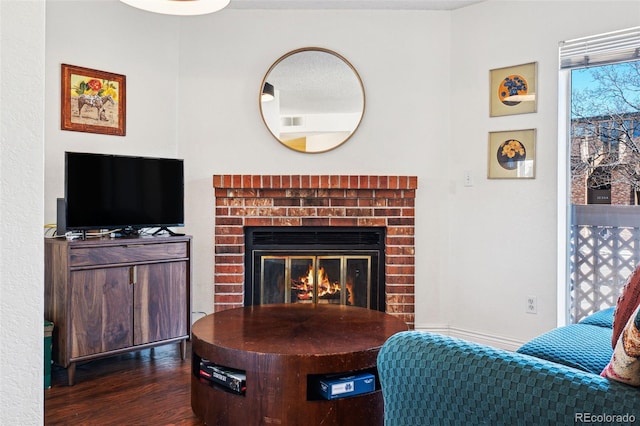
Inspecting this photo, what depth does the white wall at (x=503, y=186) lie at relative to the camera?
3195 mm

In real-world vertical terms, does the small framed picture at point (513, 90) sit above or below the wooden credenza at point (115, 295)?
above

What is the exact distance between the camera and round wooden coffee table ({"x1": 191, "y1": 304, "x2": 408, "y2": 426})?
1917 millimetres

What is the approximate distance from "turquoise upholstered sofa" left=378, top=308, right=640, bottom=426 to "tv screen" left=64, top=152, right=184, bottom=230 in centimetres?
216

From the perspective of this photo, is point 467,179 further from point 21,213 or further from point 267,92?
point 21,213

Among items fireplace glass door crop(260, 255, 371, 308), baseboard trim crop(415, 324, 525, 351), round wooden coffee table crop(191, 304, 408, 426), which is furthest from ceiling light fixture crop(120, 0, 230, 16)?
baseboard trim crop(415, 324, 525, 351)

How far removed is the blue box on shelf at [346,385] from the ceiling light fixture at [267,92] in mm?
2173

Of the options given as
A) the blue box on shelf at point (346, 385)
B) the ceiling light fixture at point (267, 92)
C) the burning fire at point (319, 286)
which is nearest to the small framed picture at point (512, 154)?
the burning fire at point (319, 286)

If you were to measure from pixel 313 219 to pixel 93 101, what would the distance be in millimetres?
1595

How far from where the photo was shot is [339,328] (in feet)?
7.58

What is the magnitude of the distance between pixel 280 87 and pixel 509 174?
162cm

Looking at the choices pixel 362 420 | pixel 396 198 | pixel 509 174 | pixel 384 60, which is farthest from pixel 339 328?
pixel 384 60

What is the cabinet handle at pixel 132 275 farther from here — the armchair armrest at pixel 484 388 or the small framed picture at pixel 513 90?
the small framed picture at pixel 513 90

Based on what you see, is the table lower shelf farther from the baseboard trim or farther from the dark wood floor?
the baseboard trim

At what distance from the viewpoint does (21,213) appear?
101 cm
